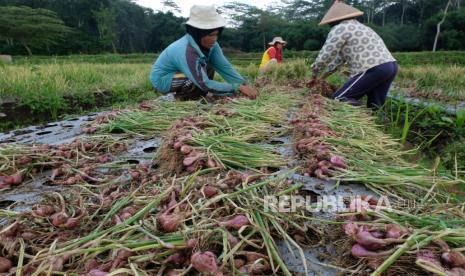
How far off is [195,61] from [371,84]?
60.9 inches

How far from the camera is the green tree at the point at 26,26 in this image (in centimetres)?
1981

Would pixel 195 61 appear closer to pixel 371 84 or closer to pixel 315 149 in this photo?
pixel 371 84

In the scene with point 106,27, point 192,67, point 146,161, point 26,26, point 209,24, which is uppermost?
point 106,27

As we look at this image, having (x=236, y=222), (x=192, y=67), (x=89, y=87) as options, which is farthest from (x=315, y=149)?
(x=89, y=87)

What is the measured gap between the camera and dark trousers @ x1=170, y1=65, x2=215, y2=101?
3026 mm

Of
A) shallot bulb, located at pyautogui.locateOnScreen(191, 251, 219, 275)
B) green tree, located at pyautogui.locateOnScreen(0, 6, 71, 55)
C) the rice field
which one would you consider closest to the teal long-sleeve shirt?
the rice field

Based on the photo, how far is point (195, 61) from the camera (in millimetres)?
2713

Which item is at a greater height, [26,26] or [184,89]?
[26,26]

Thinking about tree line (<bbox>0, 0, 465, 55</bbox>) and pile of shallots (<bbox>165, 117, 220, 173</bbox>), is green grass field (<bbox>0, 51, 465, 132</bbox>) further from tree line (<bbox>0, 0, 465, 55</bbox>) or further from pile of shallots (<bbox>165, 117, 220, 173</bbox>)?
tree line (<bbox>0, 0, 465, 55</bbox>)

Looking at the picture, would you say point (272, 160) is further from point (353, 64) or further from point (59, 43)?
point (59, 43)

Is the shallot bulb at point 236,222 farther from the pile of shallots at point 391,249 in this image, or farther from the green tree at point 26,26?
the green tree at point 26,26

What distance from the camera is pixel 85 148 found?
5.18 ft

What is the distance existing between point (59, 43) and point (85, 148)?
95.9 ft

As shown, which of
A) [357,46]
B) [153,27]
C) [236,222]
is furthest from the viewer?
[153,27]
